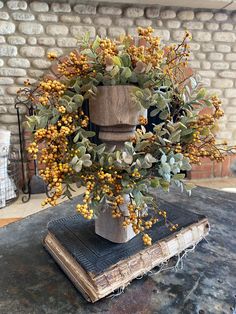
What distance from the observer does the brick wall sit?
2.45 m

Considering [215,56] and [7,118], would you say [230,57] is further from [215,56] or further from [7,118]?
[7,118]

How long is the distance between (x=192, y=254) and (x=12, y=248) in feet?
1.68

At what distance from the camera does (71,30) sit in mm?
2527

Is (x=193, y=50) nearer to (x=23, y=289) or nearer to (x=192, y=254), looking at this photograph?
(x=192, y=254)

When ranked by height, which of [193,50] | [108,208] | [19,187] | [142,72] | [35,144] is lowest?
[19,187]

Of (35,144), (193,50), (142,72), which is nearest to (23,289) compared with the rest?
(35,144)

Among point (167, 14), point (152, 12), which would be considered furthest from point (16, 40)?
point (167, 14)

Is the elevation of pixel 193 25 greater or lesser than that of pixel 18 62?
greater

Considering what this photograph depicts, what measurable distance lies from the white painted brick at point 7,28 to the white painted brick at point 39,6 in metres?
0.24

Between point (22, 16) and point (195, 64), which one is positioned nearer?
point (22, 16)

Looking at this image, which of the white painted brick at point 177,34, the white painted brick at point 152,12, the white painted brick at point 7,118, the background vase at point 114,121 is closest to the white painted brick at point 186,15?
the white painted brick at point 177,34

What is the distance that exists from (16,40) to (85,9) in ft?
2.29

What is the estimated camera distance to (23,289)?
605 mm

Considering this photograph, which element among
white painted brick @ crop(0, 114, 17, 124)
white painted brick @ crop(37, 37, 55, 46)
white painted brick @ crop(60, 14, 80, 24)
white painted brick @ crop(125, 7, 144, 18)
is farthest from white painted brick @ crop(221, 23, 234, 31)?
white painted brick @ crop(0, 114, 17, 124)
